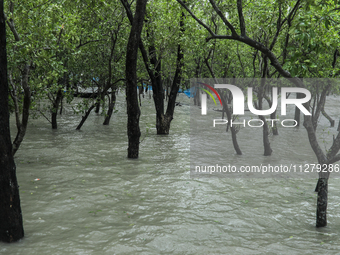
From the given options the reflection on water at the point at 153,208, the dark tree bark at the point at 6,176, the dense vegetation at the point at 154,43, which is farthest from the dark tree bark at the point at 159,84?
the dark tree bark at the point at 6,176

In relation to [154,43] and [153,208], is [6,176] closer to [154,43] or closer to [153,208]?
[153,208]

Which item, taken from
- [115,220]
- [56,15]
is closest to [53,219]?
[115,220]

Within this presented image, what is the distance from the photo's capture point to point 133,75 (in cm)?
1117

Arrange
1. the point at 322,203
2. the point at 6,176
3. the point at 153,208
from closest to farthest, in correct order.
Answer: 1. the point at 6,176
2. the point at 322,203
3. the point at 153,208

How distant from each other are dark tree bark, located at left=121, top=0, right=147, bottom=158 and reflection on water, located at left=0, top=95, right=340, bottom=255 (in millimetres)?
828

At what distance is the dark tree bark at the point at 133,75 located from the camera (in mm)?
10695

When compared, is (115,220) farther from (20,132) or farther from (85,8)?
(85,8)

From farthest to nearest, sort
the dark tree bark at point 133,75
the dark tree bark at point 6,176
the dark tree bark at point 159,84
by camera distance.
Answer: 1. the dark tree bark at point 159,84
2. the dark tree bark at point 133,75
3. the dark tree bark at point 6,176

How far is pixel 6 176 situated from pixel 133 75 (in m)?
6.47

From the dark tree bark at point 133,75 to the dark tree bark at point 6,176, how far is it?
18.9 ft

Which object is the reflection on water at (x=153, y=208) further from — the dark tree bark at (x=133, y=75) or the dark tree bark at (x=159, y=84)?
the dark tree bark at (x=159, y=84)

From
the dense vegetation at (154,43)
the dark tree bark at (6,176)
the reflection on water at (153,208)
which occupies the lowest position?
the reflection on water at (153,208)

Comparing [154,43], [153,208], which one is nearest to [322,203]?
[153,208]

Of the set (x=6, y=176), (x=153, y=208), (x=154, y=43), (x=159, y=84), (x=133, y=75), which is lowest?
(x=153, y=208)
